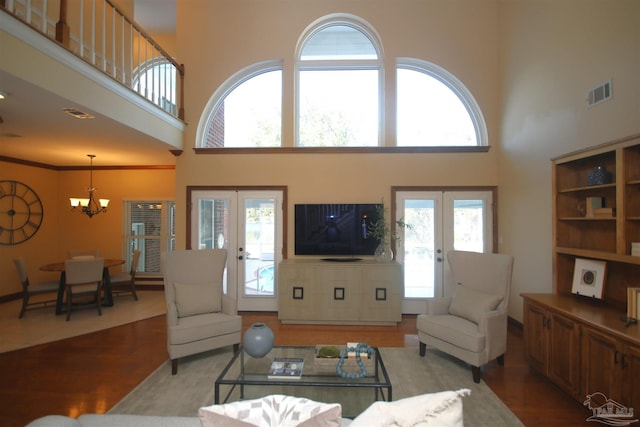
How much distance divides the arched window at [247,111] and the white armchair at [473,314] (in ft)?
11.1

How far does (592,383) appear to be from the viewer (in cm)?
219

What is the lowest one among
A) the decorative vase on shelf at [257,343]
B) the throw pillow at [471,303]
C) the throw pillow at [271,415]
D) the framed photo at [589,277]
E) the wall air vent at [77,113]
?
the decorative vase on shelf at [257,343]

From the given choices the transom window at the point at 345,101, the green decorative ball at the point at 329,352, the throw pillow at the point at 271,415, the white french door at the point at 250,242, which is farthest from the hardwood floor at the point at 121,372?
the transom window at the point at 345,101

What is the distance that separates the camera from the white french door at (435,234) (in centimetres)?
471

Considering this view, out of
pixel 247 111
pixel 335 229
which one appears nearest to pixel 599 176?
pixel 335 229

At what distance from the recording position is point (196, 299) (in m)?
3.37

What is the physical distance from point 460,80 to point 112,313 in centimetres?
682

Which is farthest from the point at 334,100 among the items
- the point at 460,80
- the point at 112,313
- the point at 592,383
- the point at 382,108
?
the point at 112,313

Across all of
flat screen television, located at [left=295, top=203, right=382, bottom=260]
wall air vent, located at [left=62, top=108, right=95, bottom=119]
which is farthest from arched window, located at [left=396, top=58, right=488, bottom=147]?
wall air vent, located at [left=62, top=108, right=95, bottom=119]

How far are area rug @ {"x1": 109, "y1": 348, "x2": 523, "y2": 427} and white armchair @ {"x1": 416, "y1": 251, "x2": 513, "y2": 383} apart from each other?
0.60 feet

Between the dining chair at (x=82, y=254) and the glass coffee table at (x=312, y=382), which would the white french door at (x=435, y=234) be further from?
the dining chair at (x=82, y=254)

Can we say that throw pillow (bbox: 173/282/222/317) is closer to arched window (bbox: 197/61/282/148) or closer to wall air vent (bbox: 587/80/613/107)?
arched window (bbox: 197/61/282/148)

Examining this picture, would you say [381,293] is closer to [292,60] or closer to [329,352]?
[329,352]

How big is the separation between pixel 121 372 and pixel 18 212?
4945 mm
